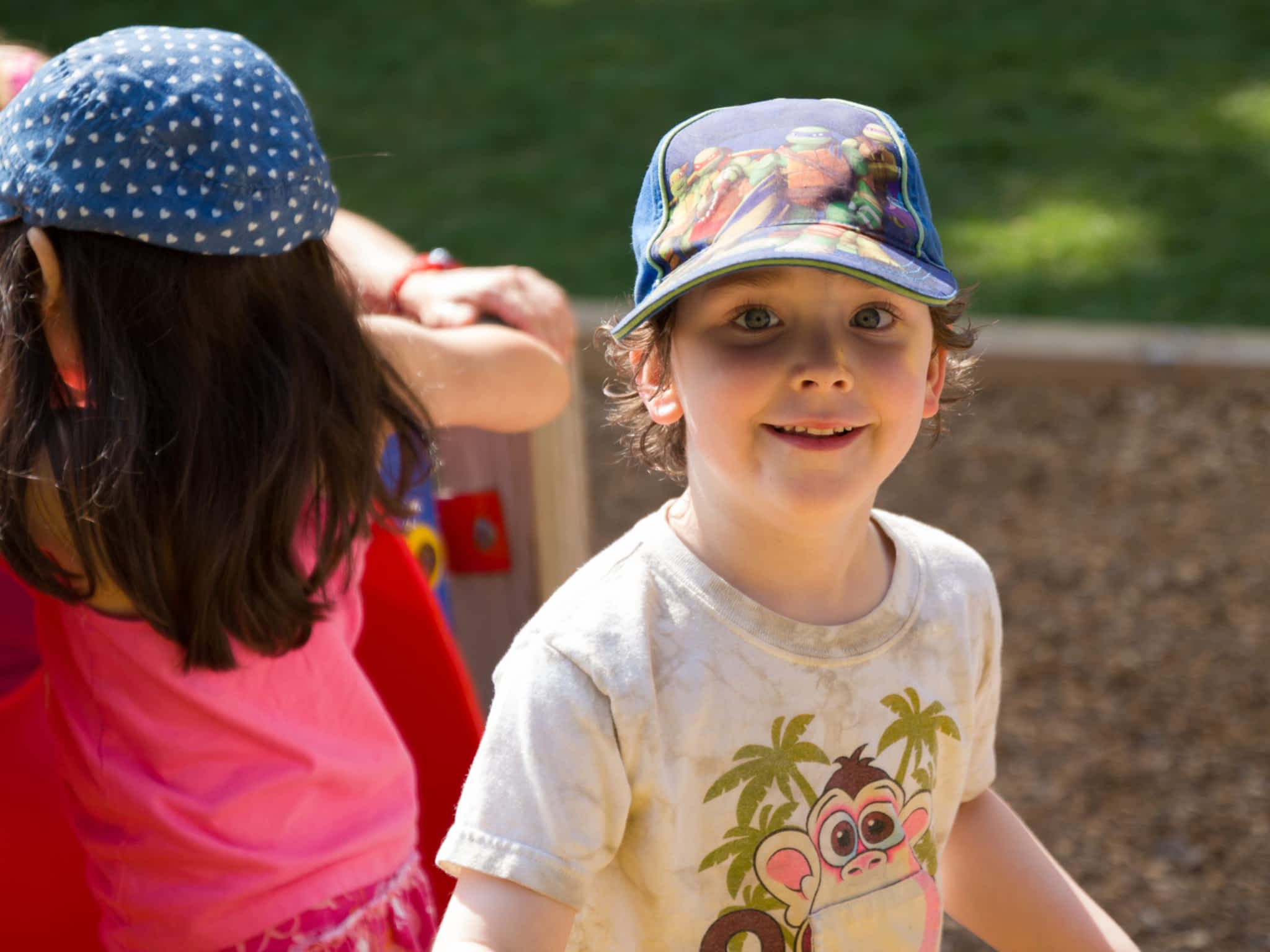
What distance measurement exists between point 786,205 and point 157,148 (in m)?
0.64

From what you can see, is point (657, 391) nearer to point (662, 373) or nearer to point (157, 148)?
point (662, 373)

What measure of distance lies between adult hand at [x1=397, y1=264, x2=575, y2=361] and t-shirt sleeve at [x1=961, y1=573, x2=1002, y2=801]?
0.81 m

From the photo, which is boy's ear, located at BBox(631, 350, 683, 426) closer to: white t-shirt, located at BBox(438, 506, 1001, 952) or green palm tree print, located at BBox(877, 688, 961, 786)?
white t-shirt, located at BBox(438, 506, 1001, 952)

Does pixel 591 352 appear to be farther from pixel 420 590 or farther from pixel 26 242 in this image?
pixel 26 242

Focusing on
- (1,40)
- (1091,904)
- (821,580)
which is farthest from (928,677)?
(1,40)

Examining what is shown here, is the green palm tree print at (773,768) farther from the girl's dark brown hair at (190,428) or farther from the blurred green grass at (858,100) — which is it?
the blurred green grass at (858,100)

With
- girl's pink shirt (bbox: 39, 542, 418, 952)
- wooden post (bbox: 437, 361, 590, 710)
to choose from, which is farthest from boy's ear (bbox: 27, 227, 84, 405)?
wooden post (bbox: 437, 361, 590, 710)

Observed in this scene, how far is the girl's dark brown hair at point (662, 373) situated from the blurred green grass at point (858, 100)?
3.46 m

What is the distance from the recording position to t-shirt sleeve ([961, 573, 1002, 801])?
62.1 inches

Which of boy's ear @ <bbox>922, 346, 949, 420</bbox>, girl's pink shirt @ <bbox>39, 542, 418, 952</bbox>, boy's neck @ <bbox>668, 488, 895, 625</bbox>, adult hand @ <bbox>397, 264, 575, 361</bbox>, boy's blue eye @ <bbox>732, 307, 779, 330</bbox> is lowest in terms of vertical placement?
girl's pink shirt @ <bbox>39, 542, 418, 952</bbox>

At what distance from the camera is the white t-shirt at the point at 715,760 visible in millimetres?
1332

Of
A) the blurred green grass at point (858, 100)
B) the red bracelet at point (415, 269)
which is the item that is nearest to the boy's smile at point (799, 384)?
the red bracelet at point (415, 269)

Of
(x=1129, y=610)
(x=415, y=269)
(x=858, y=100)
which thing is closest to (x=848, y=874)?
(x=415, y=269)

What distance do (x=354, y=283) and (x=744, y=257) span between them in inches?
28.4
